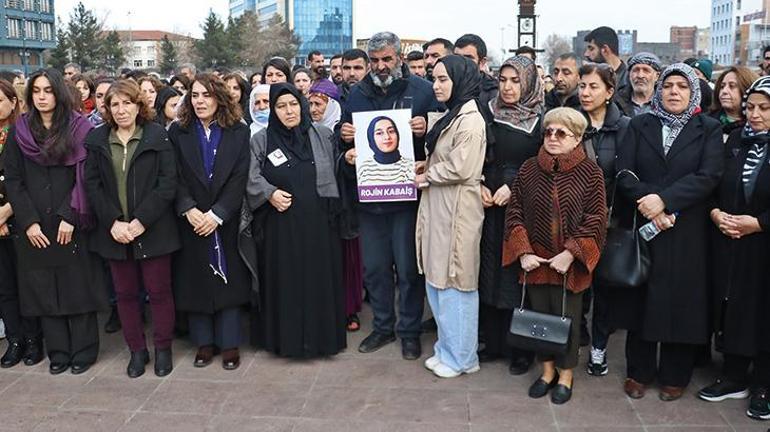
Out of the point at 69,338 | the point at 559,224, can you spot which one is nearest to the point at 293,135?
the point at 559,224

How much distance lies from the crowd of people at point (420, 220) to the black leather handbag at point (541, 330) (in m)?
0.05

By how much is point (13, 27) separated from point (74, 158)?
2832 inches

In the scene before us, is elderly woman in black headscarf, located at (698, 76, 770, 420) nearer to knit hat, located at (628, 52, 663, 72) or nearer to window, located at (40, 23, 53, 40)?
knit hat, located at (628, 52, 663, 72)

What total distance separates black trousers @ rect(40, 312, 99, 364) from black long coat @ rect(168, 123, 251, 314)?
2.23 feet

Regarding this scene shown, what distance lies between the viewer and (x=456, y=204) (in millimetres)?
4434

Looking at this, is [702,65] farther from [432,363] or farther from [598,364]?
[432,363]

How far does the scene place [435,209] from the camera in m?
4.56

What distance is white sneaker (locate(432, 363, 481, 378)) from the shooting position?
4714 mm

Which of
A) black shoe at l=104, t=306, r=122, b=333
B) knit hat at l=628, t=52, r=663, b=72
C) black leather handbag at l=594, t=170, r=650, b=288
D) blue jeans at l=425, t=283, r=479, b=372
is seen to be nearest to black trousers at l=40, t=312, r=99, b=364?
black shoe at l=104, t=306, r=122, b=333

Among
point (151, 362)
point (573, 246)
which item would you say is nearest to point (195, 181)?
point (151, 362)

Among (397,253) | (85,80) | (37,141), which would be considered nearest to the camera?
(37,141)

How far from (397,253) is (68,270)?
2.21m

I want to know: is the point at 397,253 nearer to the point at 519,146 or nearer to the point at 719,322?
the point at 519,146

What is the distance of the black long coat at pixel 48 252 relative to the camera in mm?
4734
